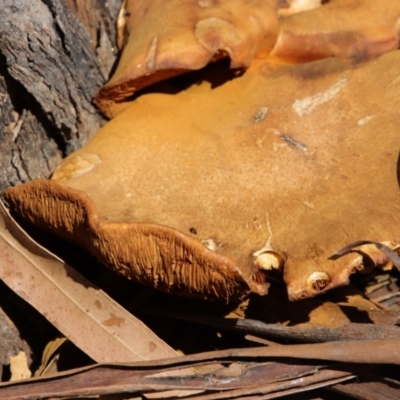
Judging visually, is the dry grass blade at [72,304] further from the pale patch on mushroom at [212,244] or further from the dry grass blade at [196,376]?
the pale patch on mushroom at [212,244]

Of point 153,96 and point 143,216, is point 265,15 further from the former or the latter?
point 143,216

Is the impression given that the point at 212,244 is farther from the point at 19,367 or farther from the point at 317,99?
the point at 19,367

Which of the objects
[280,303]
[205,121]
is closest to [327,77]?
[205,121]

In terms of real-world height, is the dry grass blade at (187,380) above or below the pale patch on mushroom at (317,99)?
below

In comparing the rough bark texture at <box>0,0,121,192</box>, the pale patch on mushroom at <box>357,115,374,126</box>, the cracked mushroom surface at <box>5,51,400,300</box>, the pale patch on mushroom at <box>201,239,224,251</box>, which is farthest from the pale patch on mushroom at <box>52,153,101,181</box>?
the pale patch on mushroom at <box>357,115,374,126</box>

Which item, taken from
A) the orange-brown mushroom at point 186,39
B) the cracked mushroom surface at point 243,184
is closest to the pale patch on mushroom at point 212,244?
the cracked mushroom surface at point 243,184

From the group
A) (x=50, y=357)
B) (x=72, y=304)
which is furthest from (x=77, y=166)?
(x=50, y=357)

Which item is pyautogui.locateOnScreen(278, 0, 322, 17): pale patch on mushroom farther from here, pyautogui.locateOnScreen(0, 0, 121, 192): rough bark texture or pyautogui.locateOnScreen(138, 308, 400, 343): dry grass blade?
pyautogui.locateOnScreen(138, 308, 400, 343): dry grass blade
